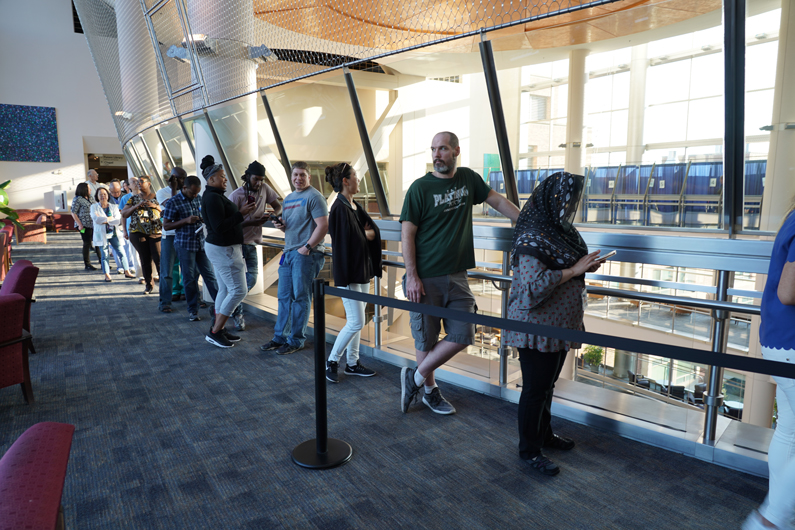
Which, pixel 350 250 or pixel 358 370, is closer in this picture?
pixel 350 250

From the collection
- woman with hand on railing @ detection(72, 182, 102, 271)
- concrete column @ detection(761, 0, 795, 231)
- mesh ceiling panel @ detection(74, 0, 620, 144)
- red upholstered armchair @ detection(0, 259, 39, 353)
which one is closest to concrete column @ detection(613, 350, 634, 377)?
concrete column @ detection(761, 0, 795, 231)

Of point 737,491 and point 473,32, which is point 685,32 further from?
point 737,491

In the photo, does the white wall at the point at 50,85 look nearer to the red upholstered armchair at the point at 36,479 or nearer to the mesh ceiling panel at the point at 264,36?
the mesh ceiling panel at the point at 264,36

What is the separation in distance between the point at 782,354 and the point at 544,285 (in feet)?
2.90

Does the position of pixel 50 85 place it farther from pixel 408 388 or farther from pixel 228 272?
pixel 408 388

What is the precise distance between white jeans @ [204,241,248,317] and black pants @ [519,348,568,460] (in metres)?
3.07

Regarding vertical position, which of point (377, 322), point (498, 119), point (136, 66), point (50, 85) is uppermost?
point (50, 85)

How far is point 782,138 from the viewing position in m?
2.76

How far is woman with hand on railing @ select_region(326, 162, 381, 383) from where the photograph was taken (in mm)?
3668

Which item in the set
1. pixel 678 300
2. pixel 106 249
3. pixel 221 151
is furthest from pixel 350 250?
pixel 106 249

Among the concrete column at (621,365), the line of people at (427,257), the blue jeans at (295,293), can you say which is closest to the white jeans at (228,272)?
the line of people at (427,257)

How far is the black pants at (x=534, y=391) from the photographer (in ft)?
8.13

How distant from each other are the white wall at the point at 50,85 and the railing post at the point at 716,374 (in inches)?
951

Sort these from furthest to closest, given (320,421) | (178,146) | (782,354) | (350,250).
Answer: (178,146), (350,250), (320,421), (782,354)
